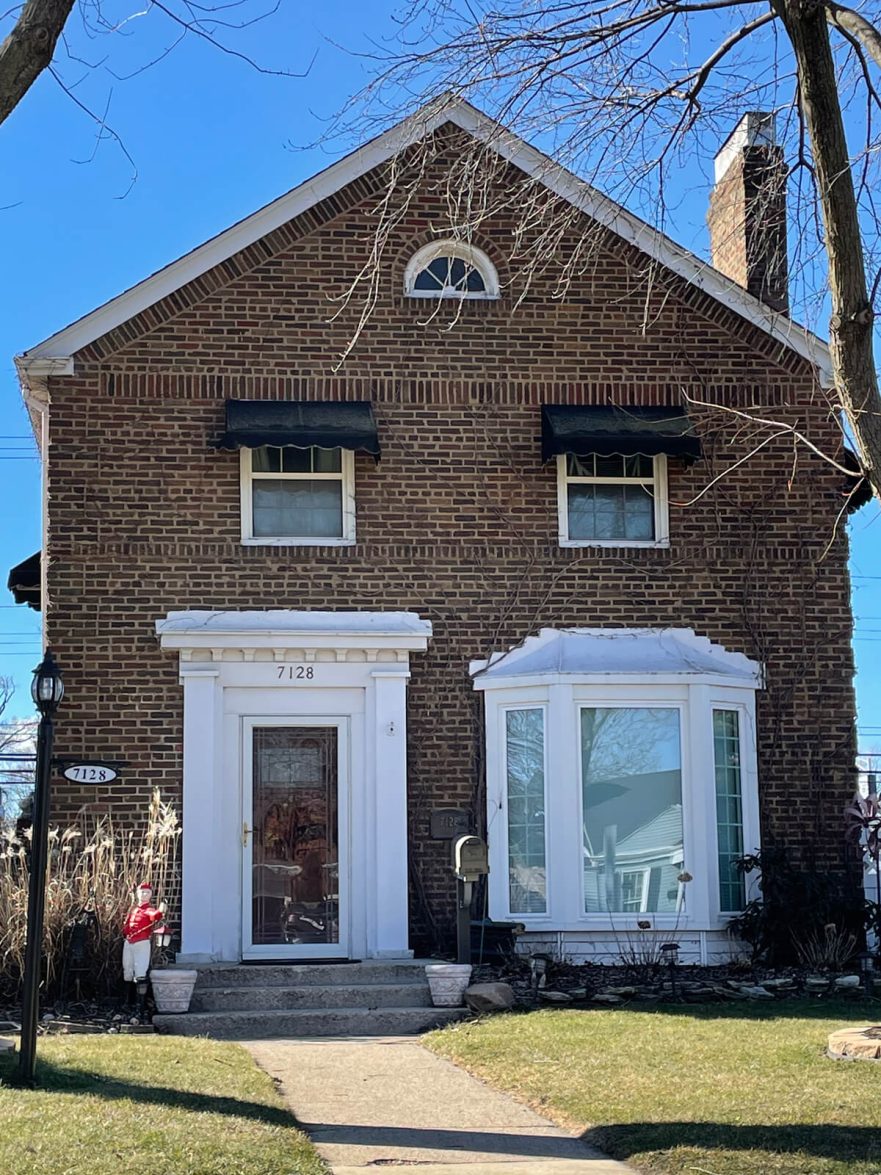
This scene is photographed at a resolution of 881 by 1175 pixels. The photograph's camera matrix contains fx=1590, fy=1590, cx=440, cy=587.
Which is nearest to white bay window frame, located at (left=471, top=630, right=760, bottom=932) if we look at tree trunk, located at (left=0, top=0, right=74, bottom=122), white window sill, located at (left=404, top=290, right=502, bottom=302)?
white window sill, located at (left=404, top=290, right=502, bottom=302)

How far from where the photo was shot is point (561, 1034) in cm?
1101

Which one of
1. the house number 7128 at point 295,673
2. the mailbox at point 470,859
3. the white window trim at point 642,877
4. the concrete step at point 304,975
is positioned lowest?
the concrete step at point 304,975

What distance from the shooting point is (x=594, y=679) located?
47.5 ft

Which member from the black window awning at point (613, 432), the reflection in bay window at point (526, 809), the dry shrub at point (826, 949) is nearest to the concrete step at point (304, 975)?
the reflection in bay window at point (526, 809)

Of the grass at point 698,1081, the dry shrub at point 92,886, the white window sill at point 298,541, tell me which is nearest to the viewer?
the grass at point 698,1081

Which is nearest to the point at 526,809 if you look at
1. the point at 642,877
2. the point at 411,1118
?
the point at 642,877

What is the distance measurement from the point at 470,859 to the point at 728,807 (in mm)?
2854

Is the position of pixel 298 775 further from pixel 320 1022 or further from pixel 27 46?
pixel 27 46

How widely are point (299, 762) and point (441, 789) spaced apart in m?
1.33

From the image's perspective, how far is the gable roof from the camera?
14750 millimetres

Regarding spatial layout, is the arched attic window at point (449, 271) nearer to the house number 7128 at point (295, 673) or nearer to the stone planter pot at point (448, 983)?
the house number 7128 at point (295, 673)

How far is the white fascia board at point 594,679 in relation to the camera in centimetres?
1445

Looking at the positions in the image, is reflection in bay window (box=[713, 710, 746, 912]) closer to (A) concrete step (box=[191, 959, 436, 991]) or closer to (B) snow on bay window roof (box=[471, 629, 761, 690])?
(B) snow on bay window roof (box=[471, 629, 761, 690])

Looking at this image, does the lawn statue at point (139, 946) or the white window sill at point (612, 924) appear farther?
the white window sill at point (612, 924)
